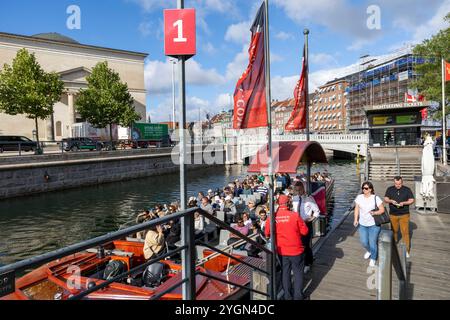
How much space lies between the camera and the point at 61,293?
22.7 ft

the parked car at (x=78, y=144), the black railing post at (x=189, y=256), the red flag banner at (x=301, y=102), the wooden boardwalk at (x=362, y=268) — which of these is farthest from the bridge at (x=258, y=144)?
the black railing post at (x=189, y=256)

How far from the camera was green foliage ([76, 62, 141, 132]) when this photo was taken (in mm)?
43094

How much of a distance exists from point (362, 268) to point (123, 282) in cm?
524

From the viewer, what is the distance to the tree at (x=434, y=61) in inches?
1119

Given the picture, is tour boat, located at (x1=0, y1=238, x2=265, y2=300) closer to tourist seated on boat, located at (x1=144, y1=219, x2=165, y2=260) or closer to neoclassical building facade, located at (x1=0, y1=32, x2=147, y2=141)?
tourist seated on boat, located at (x1=144, y1=219, x2=165, y2=260)

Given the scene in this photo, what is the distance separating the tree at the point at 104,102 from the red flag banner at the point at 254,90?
38584 mm

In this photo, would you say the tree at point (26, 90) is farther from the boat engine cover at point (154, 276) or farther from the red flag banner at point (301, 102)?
the boat engine cover at point (154, 276)

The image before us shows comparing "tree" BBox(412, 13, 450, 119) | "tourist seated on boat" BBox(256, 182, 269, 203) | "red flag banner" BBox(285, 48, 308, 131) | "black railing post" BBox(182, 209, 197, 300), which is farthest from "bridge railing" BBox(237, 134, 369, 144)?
"black railing post" BBox(182, 209, 197, 300)

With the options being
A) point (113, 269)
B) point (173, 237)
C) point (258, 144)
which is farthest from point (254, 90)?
point (258, 144)

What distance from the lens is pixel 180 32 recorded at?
418cm

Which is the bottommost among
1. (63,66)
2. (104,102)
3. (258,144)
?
(258,144)

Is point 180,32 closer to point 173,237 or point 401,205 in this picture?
point 401,205
